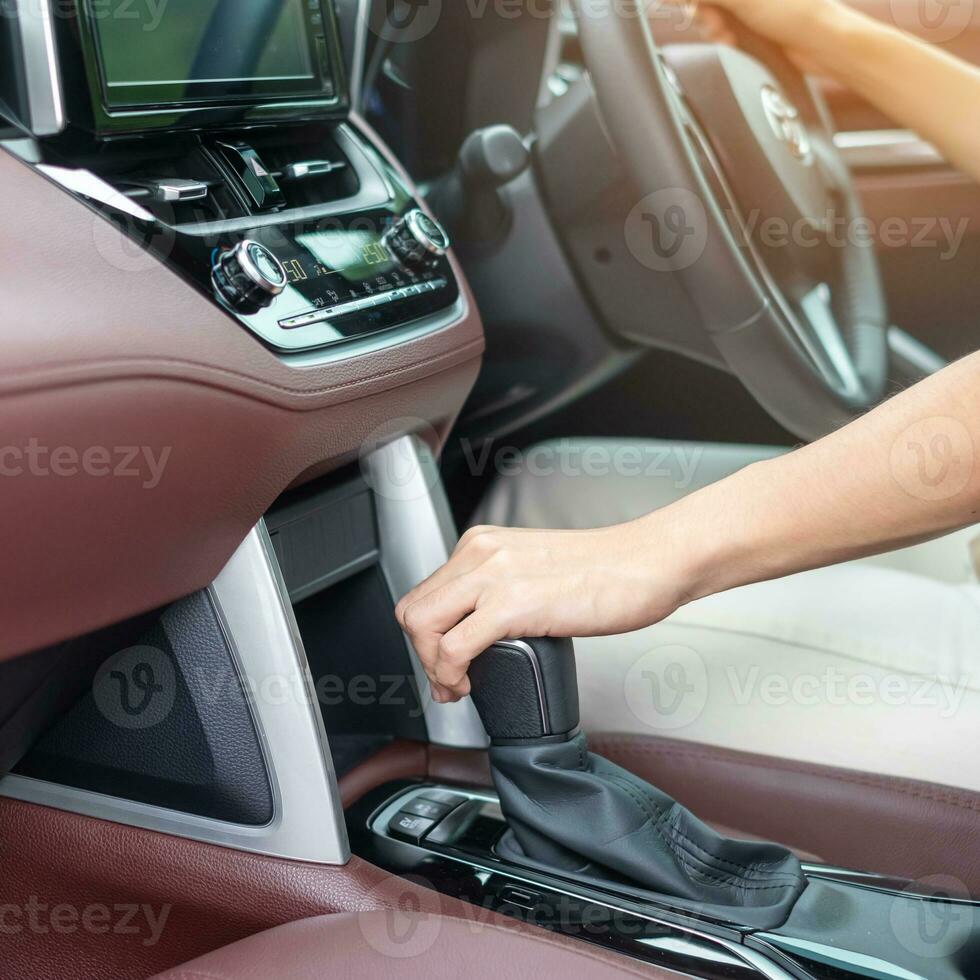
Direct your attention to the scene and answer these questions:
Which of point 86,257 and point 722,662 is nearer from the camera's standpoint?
point 86,257

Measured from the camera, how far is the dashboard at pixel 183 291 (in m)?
0.53

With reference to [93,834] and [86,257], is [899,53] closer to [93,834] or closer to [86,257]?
[86,257]

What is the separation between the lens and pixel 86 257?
1.80ft

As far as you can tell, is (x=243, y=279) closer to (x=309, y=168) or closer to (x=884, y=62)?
(x=309, y=168)

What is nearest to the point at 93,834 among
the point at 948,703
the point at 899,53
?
the point at 948,703

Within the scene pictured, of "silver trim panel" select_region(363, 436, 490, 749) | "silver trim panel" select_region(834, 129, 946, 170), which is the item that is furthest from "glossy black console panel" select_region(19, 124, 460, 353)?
"silver trim panel" select_region(834, 129, 946, 170)

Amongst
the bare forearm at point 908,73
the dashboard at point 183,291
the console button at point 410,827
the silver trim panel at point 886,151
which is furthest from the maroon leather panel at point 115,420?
the silver trim panel at point 886,151

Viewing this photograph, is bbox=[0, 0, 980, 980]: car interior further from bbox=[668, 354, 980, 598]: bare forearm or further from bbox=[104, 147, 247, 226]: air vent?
bbox=[668, 354, 980, 598]: bare forearm

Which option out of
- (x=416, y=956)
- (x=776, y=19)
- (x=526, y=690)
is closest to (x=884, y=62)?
(x=776, y=19)

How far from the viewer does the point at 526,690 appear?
2.08ft

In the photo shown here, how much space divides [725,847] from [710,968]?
0.34ft

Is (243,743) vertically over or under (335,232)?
under

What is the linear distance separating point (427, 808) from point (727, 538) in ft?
1.00

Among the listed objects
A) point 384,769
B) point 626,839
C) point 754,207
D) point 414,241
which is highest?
point 414,241
